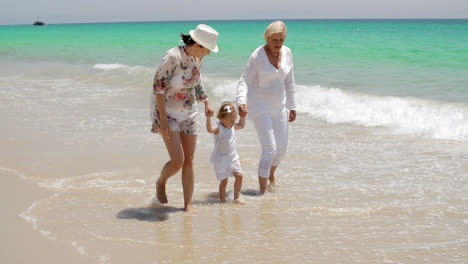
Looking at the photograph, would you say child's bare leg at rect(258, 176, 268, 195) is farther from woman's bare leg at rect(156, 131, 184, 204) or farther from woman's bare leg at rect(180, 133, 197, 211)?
woman's bare leg at rect(156, 131, 184, 204)

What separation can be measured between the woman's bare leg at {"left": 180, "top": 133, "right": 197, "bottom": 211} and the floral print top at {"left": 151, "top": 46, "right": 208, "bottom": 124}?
24 centimetres

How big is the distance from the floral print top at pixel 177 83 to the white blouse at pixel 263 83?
72 cm

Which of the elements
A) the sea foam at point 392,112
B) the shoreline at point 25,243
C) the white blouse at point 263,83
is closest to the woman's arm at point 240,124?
the white blouse at point 263,83

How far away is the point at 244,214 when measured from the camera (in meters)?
5.00

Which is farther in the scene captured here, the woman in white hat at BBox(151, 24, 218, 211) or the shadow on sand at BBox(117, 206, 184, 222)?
the shadow on sand at BBox(117, 206, 184, 222)

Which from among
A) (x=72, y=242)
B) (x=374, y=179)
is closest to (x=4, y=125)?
(x=72, y=242)

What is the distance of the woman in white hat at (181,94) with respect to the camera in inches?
176

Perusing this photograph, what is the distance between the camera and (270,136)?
5.50 m

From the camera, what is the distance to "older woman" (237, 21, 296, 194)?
17.5 ft

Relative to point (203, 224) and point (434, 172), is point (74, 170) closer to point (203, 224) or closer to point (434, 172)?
point (203, 224)

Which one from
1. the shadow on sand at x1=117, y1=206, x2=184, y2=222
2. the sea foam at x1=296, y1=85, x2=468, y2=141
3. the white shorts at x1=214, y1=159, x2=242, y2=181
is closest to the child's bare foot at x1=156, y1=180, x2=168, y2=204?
the shadow on sand at x1=117, y1=206, x2=184, y2=222

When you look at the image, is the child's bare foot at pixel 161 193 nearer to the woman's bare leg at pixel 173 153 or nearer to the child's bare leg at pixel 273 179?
the woman's bare leg at pixel 173 153

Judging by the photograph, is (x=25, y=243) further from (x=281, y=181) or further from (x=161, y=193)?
(x=281, y=181)

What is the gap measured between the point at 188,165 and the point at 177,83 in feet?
2.92
